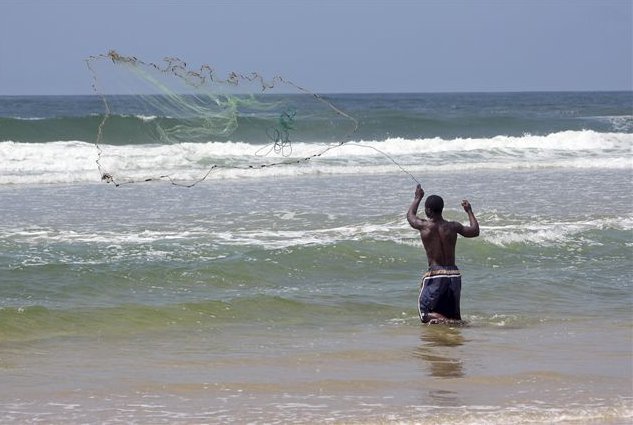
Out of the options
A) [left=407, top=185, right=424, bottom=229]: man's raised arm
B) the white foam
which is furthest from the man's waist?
the white foam

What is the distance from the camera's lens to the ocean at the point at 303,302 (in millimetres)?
6082

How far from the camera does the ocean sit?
6.08 metres

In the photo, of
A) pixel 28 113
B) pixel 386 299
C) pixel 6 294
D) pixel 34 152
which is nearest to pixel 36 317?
pixel 6 294

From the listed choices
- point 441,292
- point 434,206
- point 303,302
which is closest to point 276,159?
point 303,302

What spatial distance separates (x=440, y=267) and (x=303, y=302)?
62.5 inches

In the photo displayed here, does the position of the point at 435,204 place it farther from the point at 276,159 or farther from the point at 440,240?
the point at 276,159

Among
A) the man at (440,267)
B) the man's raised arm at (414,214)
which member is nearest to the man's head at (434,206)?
the man at (440,267)

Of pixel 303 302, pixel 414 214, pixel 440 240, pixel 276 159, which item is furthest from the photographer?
pixel 276 159

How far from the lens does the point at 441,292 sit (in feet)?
27.1

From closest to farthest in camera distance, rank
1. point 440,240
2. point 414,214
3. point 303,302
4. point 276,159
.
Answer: point 414,214 < point 440,240 < point 303,302 < point 276,159

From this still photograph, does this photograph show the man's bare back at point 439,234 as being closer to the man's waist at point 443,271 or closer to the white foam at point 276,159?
the man's waist at point 443,271

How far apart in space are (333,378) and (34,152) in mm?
18646

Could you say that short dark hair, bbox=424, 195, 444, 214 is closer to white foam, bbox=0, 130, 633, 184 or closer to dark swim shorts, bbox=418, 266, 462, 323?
dark swim shorts, bbox=418, 266, 462, 323

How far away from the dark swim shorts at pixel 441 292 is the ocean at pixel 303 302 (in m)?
0.16
